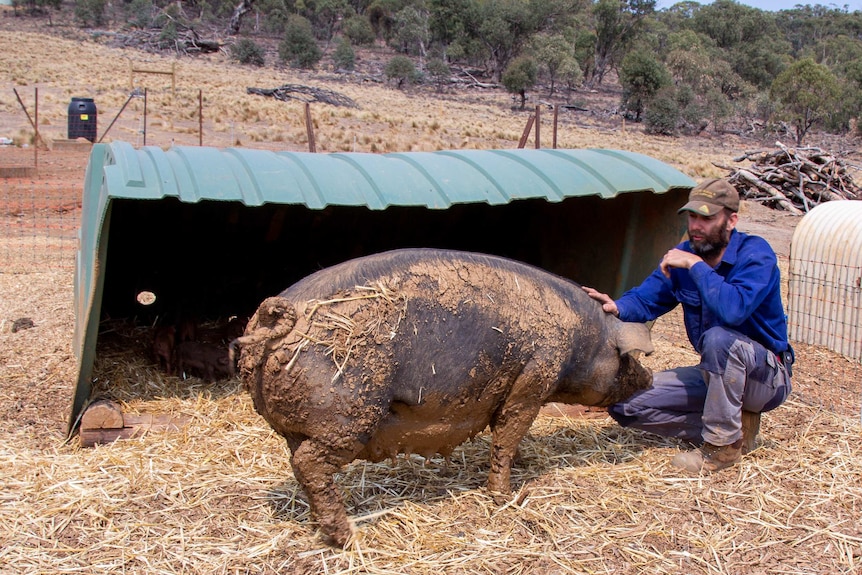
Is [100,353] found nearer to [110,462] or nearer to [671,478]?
[110,462]

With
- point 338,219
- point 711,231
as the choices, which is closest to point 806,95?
point 338,219

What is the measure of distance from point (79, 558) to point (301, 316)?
155 cm

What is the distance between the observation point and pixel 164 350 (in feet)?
21.7

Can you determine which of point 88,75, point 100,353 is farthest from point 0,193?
point 88,75

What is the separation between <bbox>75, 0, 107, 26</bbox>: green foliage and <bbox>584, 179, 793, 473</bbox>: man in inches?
2373

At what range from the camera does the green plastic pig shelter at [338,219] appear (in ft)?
18.0

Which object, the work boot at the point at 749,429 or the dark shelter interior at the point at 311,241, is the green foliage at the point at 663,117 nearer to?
the dark shelter interior at the point at 311,241

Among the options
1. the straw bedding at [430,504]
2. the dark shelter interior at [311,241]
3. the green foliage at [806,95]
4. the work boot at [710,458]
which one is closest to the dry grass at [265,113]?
the green foliage at [806,95]

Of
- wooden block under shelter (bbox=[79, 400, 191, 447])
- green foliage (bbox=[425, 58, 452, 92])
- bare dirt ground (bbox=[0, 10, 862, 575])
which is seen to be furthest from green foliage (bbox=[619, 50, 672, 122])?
wooden block under shelter (bbox=[79, 400, 191, 447])

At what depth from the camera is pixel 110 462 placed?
4.81m

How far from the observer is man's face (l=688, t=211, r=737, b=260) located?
461 cm

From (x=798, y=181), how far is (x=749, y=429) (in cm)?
1484

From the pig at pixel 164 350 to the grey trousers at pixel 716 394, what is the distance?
3559 millimetres

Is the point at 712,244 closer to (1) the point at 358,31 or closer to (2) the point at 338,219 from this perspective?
(2) the point at 338,219
